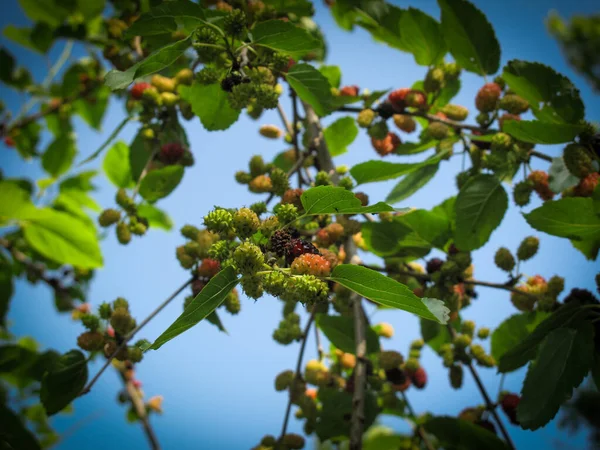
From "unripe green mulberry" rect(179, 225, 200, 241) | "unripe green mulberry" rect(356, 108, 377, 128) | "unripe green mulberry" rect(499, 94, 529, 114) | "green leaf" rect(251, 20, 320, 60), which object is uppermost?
"unripe green mulberry" rect(356, 108, 377, 128)

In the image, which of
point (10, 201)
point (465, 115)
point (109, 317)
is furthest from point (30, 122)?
point (465, 115)

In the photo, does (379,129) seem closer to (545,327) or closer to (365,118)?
(365,118)

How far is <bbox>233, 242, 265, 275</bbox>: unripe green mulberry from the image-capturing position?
754mm

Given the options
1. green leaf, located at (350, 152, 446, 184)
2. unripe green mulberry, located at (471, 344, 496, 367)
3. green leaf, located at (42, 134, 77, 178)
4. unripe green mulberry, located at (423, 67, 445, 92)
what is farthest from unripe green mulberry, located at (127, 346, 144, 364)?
green leaf, located at (42, 134, 77, 178)

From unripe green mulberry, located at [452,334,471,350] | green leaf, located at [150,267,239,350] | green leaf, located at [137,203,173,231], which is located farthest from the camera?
green leaf, located at [137,203,173,231]

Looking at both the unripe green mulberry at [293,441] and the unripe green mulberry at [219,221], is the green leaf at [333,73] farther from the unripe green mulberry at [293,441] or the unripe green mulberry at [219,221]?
the unripe green mulberry at [293,441]

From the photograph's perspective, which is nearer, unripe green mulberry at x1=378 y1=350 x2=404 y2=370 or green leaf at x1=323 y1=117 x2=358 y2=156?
unripe green mulberry at x1=378 y1=350 x2=404 y2=370

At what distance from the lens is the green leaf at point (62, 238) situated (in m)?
1.75

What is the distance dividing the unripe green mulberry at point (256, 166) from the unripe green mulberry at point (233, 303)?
0.36 m

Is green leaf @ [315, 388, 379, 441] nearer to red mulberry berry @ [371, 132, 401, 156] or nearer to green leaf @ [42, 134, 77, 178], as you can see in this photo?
red mulberry berry @ [371, 132, 401, 156]

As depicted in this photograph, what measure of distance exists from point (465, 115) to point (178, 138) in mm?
991

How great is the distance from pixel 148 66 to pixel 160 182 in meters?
0.49

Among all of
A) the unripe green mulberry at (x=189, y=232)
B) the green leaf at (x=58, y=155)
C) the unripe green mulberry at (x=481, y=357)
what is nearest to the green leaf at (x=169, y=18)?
the unripe green mulberry at (x=189, y=232)

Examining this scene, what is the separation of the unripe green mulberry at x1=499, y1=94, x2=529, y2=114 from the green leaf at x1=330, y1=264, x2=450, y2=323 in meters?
0.88
